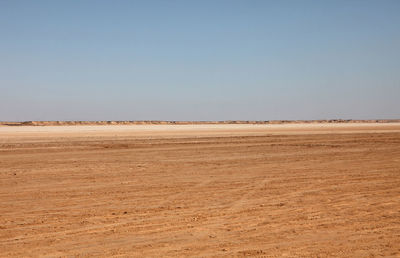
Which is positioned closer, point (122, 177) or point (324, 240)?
point (324, 240)

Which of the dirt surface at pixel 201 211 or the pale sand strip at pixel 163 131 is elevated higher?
the pale sand strip at pixel 163 131

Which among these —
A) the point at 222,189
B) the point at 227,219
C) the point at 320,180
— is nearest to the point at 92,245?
the point at 227,219

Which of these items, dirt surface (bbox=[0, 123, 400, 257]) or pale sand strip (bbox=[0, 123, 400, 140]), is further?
pale sand strip (bbox=[0, 123, 400, 140])

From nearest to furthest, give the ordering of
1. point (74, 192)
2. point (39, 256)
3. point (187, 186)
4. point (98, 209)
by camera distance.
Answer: point (39, 256) < point (98, 209) < point (74, 192) < point (187, 186)

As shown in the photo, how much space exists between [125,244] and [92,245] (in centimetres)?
44

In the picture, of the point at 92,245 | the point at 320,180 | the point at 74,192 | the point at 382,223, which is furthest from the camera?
the point at 320,180

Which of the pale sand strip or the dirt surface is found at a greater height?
the pale sand strip

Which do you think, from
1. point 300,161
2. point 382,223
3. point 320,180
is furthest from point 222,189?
point 300,161

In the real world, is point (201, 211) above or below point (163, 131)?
below

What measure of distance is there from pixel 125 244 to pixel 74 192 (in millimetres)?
4793

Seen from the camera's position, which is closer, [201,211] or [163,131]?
[201,211]

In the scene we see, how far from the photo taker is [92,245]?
21.2 feet

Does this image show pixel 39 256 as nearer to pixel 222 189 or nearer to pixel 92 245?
pixel 92 245

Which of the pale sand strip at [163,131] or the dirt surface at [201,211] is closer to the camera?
the dirt surface at [201,211]
